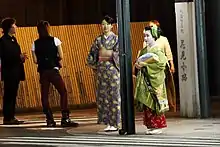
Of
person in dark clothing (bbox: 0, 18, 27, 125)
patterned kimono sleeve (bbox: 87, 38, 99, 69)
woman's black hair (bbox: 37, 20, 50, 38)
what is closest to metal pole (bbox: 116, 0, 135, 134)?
patterned kimono sleeve (bbox: 87, 38, 99, 69)

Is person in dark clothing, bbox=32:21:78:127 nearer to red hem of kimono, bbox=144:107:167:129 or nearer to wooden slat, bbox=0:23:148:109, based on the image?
red hem of kimono, bbox=144:107:167:129

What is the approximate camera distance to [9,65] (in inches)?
478

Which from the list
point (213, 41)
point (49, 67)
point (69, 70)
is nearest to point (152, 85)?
point (49, 67)

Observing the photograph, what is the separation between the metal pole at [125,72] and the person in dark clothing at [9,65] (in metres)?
3.36

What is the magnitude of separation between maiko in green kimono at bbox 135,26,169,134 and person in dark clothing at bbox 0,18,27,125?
140 inches

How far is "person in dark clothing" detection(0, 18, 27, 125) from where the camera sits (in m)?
12.0

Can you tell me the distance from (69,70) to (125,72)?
576 centimetres

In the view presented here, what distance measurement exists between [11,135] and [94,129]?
1.30m

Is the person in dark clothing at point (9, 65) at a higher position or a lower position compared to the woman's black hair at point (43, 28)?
lower

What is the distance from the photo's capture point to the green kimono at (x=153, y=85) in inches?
360

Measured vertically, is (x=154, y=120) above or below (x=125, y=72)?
below

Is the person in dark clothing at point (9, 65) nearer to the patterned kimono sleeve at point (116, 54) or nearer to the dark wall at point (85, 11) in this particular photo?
the patterned kimono sleeve at point (116, 54)

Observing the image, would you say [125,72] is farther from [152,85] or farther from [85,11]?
[85,11]

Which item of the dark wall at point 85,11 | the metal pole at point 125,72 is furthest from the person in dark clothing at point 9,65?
the dark wall at point 85,11
